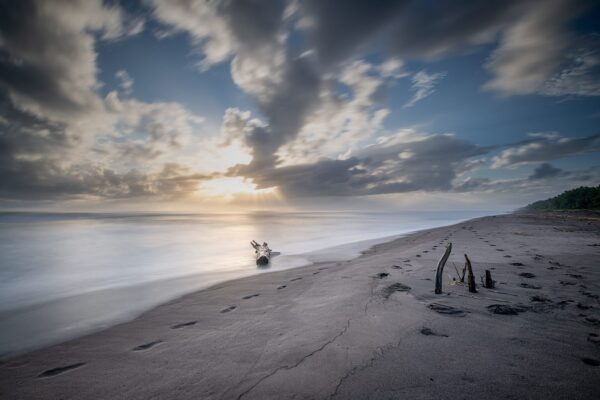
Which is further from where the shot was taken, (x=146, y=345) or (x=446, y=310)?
(x=446, y=310)

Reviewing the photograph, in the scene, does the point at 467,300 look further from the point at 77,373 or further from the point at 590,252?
the point at 590,252

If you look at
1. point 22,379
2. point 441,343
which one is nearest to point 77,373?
point 22,379

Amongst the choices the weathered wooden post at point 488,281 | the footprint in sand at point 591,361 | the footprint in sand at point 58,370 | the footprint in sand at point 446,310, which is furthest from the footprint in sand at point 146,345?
the weathered wooden post at point 488,281

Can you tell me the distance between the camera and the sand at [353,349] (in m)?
2.60

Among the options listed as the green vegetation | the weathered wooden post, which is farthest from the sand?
the green vegetation

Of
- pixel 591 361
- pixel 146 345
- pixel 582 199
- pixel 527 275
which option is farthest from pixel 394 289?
pixel 582 199

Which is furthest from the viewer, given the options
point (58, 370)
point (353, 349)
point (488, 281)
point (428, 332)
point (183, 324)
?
point (488, 281)

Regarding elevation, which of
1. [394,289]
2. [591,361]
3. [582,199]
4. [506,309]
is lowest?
[591,361]

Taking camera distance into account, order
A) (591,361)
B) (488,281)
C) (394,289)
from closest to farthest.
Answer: (591,361) → (488,281) → (394,289)

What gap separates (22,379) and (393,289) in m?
6.63

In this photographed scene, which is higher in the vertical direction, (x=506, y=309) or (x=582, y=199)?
(x=582, y=199)

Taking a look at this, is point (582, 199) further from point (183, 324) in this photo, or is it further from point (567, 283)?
point (183, 324)

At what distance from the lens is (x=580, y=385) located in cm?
243

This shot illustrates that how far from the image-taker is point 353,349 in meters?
3.28
